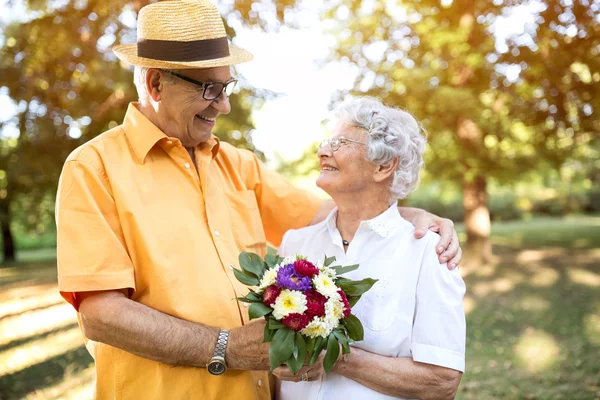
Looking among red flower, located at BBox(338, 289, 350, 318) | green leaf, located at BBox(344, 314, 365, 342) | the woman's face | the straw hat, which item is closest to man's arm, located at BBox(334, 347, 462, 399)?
green leaf, located at BBox(344, 314, 365, 342)

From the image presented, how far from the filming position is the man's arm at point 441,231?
2432mm

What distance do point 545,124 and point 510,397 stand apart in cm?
652

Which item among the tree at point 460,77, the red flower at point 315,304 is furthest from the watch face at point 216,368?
the tree at point 460,77

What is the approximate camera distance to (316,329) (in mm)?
1981

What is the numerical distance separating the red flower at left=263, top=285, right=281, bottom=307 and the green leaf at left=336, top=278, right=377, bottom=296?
10.8 inches

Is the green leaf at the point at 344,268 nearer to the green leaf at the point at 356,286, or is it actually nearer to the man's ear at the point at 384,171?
the green leaf at the point at 356,286

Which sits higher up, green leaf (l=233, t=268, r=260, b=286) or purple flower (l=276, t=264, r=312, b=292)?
purple flower (l=276, t=264, r=312, b=292)

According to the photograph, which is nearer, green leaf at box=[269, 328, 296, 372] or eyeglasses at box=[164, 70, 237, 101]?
green leaf at box=[269, 328, 296, 372]

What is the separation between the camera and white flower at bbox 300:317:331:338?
196 centimetres

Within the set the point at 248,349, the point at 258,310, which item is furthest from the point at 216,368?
the point at 258,310

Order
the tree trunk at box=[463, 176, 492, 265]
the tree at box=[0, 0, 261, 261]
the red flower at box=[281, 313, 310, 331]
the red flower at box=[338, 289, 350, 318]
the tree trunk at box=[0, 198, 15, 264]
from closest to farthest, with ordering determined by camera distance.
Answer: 1. the red flower at box=[281, 313, 310, 331]
2. the red flower at box=[338, 289, 350, 318]
3. the tree at box=[0, 0, 261, 261]
4. the tree trunk at box=[463, 176, 492, 265]
5. the tree trunk at box=[0, 198, 15, 264]

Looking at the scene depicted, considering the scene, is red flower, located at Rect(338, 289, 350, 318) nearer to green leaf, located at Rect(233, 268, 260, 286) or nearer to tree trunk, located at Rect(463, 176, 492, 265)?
green leaf, located at Rect(233, 268, 260, 286)

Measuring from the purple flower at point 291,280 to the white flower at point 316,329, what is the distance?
12 centimetres

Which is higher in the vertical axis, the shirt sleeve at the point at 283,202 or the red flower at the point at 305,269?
the red flower at the point at 305,269
